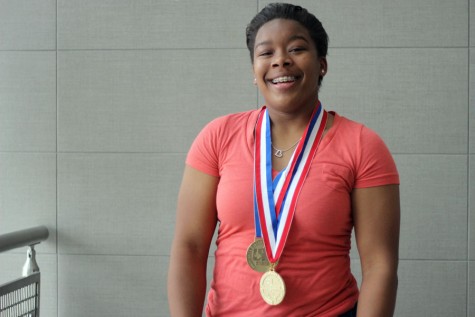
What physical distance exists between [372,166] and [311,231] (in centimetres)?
24

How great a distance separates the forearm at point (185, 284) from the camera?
1.85 metres

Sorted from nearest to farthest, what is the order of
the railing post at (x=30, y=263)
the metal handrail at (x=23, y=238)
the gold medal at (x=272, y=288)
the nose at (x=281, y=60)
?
the gold medal at (x=272, y=288) < the nose at (x=281, y=60) < the metal handrail at (x=23, y=238) < the railing post at (x=30, y=263)

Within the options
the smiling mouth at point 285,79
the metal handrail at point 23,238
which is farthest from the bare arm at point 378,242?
the metal handrail at point 23,238

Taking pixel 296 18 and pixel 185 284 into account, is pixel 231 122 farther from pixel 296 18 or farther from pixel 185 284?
pixel 185 284

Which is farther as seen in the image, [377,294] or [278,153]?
[278,153]

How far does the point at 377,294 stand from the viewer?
69.7 inches

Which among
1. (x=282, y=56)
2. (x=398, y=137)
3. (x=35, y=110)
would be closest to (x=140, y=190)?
(x=35, y=110)

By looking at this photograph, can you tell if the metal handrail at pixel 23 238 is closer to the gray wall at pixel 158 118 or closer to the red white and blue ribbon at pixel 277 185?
the gray wall at pixel 158 118

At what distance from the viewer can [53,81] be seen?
11.0 ft

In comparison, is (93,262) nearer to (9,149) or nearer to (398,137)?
(9,149)

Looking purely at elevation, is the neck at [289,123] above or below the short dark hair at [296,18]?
below

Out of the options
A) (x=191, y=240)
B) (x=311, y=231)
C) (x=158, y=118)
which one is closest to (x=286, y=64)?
(x=311, y=231)

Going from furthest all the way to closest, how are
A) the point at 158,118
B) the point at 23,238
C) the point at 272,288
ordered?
the point at 158,118
the point at 23,238
the point at 272,288

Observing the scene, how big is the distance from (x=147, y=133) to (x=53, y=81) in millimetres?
570
